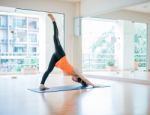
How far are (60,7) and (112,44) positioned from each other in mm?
1558

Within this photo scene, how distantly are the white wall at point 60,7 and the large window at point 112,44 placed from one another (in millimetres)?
324

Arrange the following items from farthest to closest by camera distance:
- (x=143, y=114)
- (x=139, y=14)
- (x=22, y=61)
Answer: (x=22, y=61) → (x=139, y=14) → (x=143, y=114)

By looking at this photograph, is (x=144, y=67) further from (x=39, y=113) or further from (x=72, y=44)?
(x=39, y=113)

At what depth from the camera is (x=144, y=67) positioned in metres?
5.05

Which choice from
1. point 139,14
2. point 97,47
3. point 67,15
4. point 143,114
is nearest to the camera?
point 143,114

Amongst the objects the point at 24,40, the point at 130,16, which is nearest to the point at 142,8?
the point at 130,16

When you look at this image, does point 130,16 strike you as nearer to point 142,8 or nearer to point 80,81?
point 142,8

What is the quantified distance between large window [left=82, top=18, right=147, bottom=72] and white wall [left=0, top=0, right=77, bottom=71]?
32 centimetres

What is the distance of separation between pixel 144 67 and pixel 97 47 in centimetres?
118

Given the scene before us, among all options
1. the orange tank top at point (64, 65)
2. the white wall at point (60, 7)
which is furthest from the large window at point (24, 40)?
the orange tank top at point (64, 65)

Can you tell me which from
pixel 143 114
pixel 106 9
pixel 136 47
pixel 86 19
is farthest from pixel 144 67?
pixel 143 114

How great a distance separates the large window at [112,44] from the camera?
16.5 ft

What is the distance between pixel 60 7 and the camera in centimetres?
597

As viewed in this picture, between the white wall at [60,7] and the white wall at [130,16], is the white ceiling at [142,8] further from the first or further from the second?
the white wall at [60,7]
